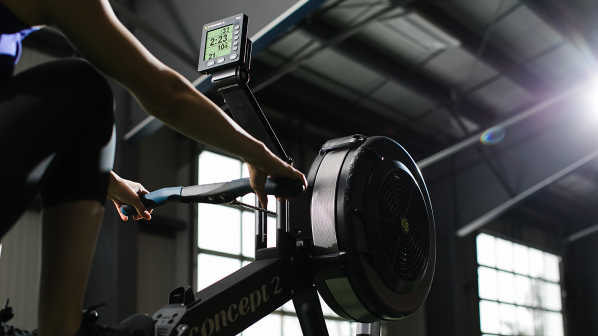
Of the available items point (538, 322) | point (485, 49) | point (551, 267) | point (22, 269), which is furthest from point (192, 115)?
point (551, 267)

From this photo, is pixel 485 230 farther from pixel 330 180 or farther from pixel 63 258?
pixel 63 258

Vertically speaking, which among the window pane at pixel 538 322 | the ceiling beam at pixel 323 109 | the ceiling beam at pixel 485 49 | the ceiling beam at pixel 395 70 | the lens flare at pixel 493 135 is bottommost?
the window pane at pixel 538 322

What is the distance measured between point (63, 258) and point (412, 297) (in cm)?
108

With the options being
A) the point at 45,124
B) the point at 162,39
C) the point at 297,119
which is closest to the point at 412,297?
the point at 45,124

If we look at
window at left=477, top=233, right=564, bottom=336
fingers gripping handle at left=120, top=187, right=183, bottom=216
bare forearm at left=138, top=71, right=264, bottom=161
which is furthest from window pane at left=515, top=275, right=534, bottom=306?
bare forearm at left=138, top=71, right=264, bottom=161

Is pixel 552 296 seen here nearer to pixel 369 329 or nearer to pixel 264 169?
pixel 369 329

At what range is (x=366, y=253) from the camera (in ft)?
4.62

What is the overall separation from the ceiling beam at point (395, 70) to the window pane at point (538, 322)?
5.52 meters

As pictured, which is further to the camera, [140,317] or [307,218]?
[307,218]

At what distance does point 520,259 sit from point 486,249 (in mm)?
1860

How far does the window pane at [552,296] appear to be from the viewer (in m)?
12.6

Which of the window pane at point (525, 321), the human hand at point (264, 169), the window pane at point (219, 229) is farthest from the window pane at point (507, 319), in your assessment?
the human hand at point (264, 169)

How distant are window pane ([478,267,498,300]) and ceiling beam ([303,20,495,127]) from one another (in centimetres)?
310

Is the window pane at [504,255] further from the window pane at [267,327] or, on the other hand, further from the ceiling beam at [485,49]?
the window pane at [267,327]
